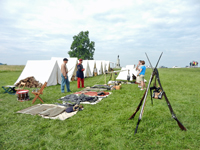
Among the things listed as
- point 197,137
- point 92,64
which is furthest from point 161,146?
point 92,64

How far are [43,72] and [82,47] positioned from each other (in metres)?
30.9

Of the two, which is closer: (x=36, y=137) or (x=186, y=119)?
(x=36, y=137)

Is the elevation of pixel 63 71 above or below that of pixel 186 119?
above

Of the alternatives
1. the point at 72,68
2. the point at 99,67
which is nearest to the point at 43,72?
the point at 72,68

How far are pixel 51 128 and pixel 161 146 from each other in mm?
2586

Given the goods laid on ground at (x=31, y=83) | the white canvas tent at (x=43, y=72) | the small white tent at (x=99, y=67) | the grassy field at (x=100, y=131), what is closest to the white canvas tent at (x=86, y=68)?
the small white tent at (x=99, y=67)

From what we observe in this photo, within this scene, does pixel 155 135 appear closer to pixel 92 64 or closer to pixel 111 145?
pixel 111 145

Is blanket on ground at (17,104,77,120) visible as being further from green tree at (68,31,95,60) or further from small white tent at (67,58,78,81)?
green tree at (68,31,95,60)

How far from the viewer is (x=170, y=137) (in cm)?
294

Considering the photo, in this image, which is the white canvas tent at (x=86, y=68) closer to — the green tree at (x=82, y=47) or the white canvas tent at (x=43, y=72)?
the white canvas tent at (x=43, y=72)

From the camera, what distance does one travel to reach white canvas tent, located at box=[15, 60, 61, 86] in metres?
10.0

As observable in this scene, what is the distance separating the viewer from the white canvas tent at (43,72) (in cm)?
1005

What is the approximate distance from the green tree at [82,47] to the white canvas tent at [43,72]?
2936 cm

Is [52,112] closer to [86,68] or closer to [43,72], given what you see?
[43,72]
